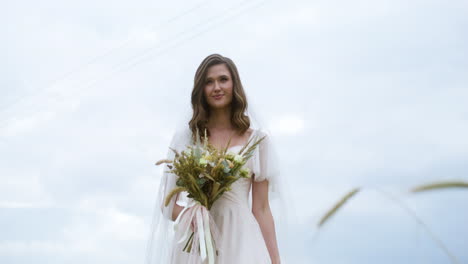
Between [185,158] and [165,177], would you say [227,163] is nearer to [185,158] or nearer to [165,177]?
[185,158]

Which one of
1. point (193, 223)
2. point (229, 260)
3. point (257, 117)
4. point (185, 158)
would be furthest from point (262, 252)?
point (257, 117)

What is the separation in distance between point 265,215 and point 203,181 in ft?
2.30

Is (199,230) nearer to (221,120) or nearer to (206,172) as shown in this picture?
(206,172)

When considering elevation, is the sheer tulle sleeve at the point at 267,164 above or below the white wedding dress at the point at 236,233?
above

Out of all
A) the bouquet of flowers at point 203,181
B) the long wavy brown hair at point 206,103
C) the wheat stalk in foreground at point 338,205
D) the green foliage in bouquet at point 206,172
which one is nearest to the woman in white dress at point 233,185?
the long wavy brown hair at point 206,103

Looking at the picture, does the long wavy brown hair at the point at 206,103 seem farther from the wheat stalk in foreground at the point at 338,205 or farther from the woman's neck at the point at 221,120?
the wheat stalk in foreground at the point at 338,205

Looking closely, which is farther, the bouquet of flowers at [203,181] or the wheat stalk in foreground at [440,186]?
the bouquet of flowers at [203,181]

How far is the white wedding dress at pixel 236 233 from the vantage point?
326 cm

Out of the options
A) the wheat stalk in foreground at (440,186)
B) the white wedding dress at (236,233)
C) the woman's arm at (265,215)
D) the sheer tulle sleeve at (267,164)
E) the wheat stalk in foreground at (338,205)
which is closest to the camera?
the wheat stalk in foreground at (440,186)

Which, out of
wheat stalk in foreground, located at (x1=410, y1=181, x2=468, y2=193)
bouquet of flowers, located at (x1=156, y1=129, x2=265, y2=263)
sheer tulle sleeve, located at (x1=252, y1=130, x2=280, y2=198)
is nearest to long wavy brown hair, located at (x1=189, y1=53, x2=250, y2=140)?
sheer tulle sleeve, located at (x1=252, y1=130, x2=280, y2=198)

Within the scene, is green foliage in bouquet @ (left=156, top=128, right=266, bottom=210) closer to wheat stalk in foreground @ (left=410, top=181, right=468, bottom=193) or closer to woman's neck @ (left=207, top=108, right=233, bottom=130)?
woman's neck @ (left=207, top=108, right=233, bottom=130)

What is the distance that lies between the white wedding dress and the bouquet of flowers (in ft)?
0.35

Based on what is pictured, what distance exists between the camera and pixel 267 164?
12.1 feet

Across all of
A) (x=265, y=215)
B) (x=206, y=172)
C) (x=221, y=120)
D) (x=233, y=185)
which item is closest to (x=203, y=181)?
(x=206, y=172)
